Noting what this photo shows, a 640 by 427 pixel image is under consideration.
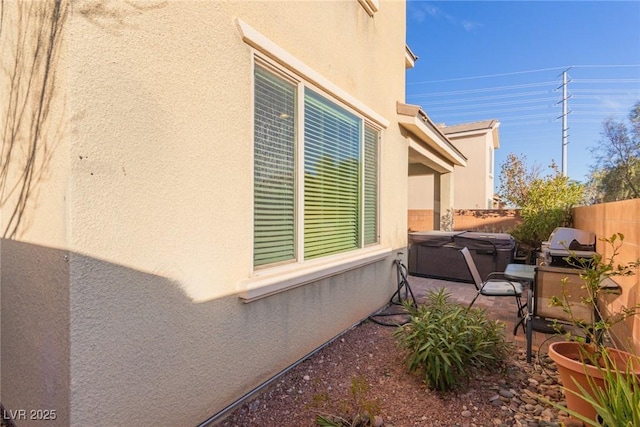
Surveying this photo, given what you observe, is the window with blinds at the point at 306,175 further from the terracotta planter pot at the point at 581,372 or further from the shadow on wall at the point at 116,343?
the terracotta planter pot at the point at 581,372

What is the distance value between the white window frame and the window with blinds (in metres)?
0.05

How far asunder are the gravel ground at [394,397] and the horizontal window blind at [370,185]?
211cm

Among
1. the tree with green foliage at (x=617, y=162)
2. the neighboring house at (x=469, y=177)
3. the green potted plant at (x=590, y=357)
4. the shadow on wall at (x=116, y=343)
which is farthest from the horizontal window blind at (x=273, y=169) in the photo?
the tree with green foliage at (x=617, y=162)

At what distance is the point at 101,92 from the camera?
187cm

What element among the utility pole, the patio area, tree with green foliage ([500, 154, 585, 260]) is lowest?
the patio area

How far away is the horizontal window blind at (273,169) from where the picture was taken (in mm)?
3094

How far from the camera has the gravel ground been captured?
2740 mm

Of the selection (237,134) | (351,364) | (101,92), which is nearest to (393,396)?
(351,364)

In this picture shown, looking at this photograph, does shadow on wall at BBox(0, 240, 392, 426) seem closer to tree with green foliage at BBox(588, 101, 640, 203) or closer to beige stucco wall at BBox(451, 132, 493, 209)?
tree with green foliage at BBox(588, 101, 640, 203)

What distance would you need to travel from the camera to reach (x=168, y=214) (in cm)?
222

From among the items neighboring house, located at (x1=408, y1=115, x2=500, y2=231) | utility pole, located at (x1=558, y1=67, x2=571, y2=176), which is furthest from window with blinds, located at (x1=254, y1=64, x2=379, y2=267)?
utility pole, located at (x1=558, y1=67, x2=571, y2=176)

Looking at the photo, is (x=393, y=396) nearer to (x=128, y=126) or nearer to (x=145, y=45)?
(x=128, y=126)

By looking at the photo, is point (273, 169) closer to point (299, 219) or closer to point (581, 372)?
point (299, 219)

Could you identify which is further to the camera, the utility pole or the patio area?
the utility pole
